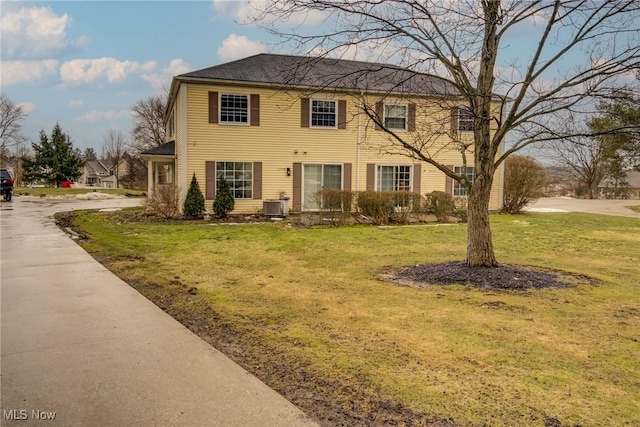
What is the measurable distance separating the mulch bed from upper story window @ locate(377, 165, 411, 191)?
1189cm

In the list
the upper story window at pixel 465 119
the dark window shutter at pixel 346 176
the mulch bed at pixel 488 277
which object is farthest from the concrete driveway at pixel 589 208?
the mulch bed at pixel 488 277

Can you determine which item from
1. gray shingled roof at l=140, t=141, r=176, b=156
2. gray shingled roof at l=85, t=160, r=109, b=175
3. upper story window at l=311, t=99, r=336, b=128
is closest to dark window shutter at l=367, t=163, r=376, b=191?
upper story window at l=311, t=99, r=336, b=128

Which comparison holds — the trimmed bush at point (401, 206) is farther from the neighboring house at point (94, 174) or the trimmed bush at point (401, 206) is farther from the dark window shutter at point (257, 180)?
the neighboring house at point (94, 174)

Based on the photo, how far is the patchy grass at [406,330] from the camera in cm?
302

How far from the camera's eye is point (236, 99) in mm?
17234

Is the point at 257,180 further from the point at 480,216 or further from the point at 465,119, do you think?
the point at 480,216

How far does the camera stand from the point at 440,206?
1664 centimetres

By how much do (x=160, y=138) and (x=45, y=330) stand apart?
155 ft

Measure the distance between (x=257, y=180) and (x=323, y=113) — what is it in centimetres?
389

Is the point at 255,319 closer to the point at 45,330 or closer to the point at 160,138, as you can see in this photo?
the point at 45,330

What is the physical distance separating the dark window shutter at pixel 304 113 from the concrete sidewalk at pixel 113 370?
1302 centimetres

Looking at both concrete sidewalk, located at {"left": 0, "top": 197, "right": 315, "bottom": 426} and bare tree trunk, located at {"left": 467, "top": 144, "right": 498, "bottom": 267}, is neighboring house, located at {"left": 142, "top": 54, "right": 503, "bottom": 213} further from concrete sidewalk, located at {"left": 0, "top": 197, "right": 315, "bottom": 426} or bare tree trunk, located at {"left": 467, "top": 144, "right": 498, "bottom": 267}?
concrete sidewalk, located at {"left": 0, "top": 197, "right": 315, "bottom": 426}

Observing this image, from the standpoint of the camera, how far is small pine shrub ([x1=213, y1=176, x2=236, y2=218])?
16.5m

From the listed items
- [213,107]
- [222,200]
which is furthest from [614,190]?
[213,107]
